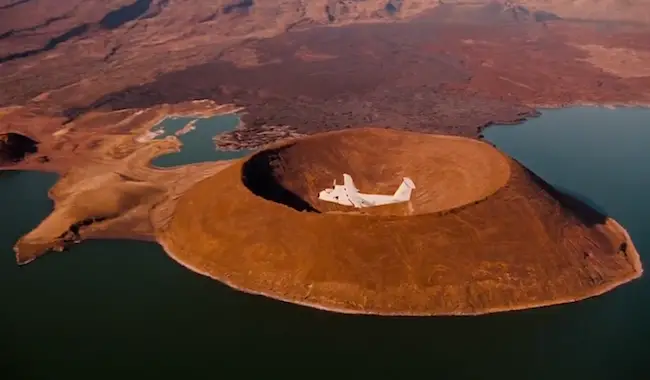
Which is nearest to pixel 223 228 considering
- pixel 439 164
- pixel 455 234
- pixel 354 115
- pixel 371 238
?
pixel 371 238

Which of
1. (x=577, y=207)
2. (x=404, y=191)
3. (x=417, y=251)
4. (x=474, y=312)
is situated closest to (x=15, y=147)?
(x=404, y=191)

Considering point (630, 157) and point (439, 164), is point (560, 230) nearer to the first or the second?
point (439, 164)

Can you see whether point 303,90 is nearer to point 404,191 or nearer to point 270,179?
point 270,179

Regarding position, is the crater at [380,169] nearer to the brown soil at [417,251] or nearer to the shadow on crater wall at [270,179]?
the shadow on crater wall at [270,179]

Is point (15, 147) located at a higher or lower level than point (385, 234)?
lower

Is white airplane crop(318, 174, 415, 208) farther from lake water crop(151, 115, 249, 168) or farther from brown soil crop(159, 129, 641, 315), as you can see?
lake water crop(151, 115, 249, 168)

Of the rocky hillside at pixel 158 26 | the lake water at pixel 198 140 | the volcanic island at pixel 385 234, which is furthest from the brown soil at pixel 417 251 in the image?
the rocky hillside at pixel 158 26
